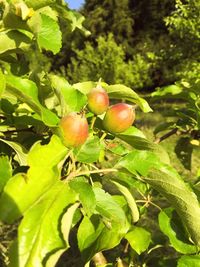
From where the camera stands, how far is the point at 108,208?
3.14ft

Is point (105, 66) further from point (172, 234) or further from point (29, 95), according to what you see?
point (29, 95)

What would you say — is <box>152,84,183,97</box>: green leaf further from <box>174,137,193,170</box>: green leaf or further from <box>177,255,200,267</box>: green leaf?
<box>177,255,200,267</box>: green leaf

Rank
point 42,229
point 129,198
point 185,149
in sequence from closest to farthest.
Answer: point 42,229 → point 129,198 → point 185,149

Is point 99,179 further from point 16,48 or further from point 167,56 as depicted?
point 167,56

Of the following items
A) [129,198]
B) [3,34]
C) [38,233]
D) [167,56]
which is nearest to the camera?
[38,233]

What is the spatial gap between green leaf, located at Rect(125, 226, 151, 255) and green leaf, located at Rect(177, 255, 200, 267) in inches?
6.1

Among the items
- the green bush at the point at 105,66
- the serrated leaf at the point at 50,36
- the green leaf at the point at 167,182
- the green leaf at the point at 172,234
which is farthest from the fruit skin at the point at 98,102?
the green bush at the point at 105,66

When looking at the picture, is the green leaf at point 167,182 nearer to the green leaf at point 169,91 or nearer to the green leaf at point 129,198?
the green leaf at point 129,198

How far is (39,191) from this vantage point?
78 centimetres

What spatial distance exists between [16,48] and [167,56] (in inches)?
410

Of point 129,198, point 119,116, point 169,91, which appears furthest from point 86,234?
point 169,91

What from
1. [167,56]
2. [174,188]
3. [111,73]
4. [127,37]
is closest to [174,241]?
[174,188]

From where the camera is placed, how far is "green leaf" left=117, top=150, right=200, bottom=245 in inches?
36.3

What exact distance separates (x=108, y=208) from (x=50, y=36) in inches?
18.6
